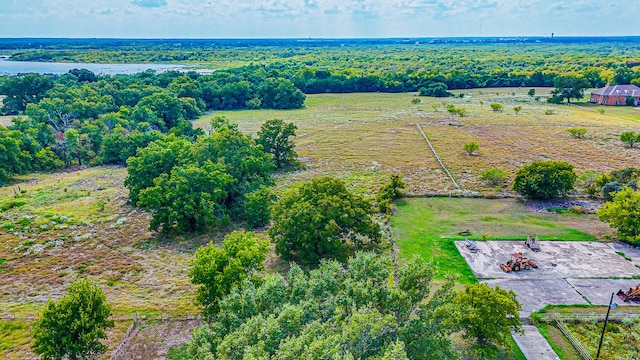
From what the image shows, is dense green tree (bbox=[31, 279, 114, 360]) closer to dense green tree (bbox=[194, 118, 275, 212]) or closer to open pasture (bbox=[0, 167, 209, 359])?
open pasture (bbox=[0, 167, 209, 359])

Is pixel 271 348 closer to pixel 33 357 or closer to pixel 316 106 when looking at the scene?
pixel 33 357

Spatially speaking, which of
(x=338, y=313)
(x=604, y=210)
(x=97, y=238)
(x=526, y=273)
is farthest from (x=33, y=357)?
(x=604, y=210)

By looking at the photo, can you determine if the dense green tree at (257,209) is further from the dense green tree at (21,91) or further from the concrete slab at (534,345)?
the dense green tree at (21,91)

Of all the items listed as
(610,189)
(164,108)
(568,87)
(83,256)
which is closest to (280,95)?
(164,108)

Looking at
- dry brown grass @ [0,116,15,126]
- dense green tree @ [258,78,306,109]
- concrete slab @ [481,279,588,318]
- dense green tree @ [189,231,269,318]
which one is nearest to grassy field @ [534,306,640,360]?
concrete slab @ [481,279,588,318]

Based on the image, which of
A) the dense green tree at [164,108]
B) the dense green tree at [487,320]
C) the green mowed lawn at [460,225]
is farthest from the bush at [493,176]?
the dense green tree at [164,108]

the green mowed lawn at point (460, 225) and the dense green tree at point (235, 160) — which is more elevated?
the dense green tree at point (235, 160)
